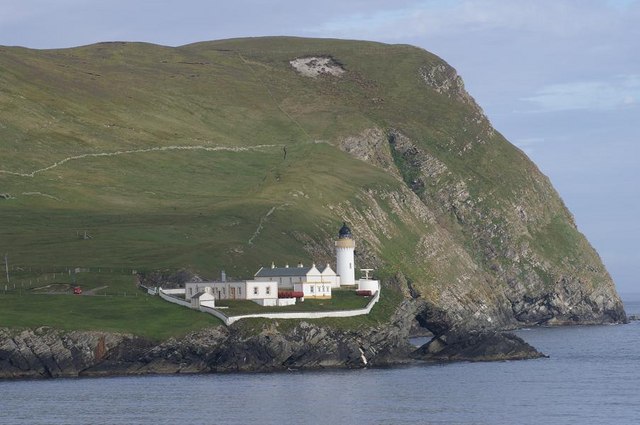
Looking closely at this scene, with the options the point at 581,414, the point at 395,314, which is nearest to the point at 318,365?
the point at 395,314

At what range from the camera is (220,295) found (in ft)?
506

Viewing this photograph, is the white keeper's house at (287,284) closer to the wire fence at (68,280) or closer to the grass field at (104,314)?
the grass field at (104,314)

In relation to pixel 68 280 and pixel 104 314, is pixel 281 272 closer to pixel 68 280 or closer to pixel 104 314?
pixel 68 280

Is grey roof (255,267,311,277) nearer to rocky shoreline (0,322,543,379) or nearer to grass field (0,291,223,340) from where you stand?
rocky shoreline (0,322,543,379)

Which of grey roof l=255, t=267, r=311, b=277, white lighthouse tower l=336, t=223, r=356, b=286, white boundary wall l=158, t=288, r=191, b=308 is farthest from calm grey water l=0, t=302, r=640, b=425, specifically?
white lighthouse tower l=336, t=223, r=356, b=286

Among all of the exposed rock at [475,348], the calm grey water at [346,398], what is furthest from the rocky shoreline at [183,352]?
the exposed rock at [475,348]

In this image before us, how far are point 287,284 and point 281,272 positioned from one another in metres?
1.81

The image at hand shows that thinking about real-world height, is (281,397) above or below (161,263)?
below

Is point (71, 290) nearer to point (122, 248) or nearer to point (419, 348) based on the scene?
point (122, 248)

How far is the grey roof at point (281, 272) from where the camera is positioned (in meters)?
160

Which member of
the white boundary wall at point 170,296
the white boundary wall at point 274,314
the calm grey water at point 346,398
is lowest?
the calm grey water at point 346,398

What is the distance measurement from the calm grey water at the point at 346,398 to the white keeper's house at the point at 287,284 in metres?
14.8

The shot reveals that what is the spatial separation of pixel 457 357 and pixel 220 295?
2483 centimetres

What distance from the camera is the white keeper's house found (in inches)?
5974
